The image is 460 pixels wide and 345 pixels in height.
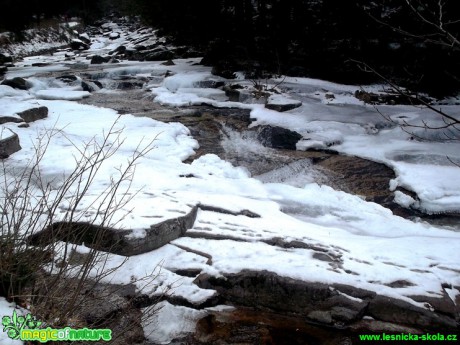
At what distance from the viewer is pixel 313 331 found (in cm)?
315

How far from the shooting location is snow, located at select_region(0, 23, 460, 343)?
3.49 m

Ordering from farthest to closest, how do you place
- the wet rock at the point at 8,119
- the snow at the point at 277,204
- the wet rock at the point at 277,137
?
the wet rock at the point at 277,137 → the wet rock at the point at 8,119 → the snow at the point at 277,204

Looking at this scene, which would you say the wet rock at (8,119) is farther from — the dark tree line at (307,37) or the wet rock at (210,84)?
the dark tree line at (307,37)

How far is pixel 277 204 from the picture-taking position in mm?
5195

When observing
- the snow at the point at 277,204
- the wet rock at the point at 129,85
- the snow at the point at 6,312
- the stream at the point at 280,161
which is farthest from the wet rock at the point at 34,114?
the snow at the point at 6,312

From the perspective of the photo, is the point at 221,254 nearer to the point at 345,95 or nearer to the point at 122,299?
the point at 122,299

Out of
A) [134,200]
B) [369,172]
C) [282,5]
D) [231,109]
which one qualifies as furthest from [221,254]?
[282,5]

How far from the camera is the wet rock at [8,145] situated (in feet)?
18.6

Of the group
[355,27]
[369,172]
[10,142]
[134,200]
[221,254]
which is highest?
[355,27]

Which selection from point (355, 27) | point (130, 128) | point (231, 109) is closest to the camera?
point (130, 128)

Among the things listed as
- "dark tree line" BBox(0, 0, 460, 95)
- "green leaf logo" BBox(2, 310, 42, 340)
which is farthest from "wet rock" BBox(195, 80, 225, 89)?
"green leaf logo" BBox(2, 310, 42, 340)

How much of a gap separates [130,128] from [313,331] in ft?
19.6

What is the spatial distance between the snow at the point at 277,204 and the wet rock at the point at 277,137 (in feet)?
0.73

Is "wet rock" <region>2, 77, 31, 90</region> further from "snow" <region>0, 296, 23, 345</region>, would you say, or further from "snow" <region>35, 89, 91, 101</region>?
"snow" <region>0, 296, 23, 345</region>
